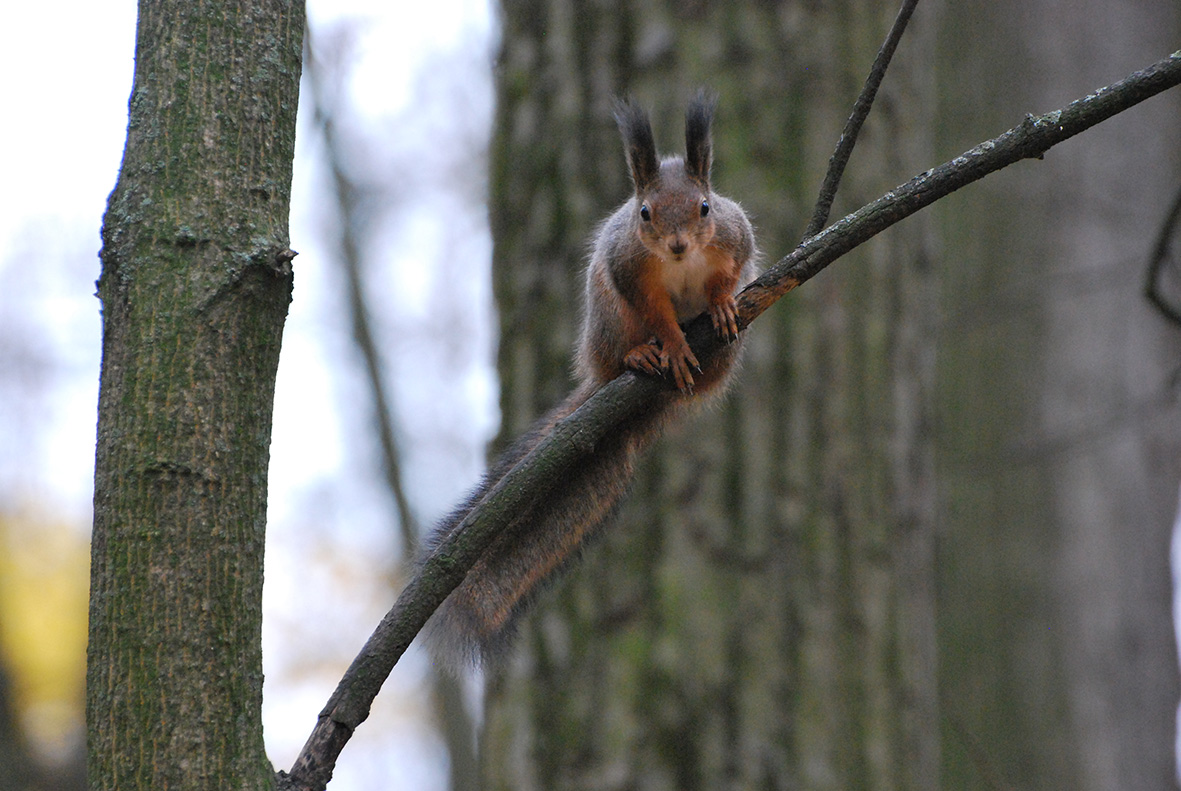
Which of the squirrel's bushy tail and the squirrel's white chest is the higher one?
the squirrel's white chest

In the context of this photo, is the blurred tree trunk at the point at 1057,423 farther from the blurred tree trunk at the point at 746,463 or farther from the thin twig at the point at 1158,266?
the thin twig at the point at 1158,266

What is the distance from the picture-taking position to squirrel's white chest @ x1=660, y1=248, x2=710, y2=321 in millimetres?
2275

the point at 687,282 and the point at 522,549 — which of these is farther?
the point at 687,282

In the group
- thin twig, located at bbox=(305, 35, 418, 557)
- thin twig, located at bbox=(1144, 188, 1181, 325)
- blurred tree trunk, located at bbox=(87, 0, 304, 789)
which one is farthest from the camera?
thin twig, located at bbox=(305, 35, 418, 557)

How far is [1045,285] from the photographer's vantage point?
5020 mm

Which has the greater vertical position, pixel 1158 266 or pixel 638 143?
pixel 638 143

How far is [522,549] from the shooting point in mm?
1707

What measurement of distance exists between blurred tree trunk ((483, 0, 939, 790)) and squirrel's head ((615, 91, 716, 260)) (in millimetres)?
722

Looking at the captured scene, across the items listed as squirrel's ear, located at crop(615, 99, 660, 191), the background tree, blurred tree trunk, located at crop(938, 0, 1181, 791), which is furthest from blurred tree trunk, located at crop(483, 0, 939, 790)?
blurred tree trunk, located at crop(938, 0, 1181, 791)

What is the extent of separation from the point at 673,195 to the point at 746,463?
2.90 feet

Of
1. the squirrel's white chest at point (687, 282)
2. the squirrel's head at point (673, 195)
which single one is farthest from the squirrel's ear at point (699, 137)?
the squirrel's white chest at point (687, 282)

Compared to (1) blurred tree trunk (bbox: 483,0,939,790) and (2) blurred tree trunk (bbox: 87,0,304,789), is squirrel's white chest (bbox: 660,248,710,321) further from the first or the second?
(2) blurred tree trunk (bbox: 87,0,304,789)

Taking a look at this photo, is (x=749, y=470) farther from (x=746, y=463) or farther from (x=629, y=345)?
(x=629, y=345)

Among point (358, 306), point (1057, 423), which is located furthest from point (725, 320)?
point (358, 306)
